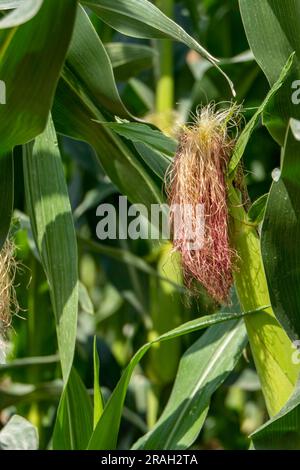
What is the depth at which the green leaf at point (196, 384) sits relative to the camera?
3.48 feet

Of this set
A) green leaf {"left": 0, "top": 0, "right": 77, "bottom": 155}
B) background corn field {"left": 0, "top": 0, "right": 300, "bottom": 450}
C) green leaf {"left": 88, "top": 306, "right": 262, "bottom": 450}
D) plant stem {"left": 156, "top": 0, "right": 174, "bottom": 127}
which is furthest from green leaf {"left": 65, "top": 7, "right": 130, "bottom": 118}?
plant stem {"left": 156, "top": 0, "right": 174, "bottom": 127}

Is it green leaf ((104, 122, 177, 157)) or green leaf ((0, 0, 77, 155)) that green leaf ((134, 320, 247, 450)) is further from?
green leaf ((0, 0, 77, 155))

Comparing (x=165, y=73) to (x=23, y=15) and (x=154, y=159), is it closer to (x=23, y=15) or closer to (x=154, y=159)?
(x=154, y=159)

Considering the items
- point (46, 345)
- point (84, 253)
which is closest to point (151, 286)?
point (46, 345)

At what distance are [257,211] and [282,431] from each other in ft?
0.71

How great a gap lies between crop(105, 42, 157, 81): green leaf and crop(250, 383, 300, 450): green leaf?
28.5 inches

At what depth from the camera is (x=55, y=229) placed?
946mm

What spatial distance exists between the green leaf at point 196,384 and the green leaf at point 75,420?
0.22ft

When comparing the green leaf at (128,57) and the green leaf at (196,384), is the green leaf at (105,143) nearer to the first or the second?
the green leaf at (196,384)

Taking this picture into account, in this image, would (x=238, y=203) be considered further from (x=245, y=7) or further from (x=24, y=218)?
(x=24, y=218)

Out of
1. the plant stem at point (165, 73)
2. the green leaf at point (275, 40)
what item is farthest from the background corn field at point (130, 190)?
the plant stem at point (165, 73)

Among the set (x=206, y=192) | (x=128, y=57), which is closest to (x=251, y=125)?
(x=206, y=192)

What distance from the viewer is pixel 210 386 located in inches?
42.6

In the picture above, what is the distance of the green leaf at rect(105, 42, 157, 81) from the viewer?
143 centimetres
